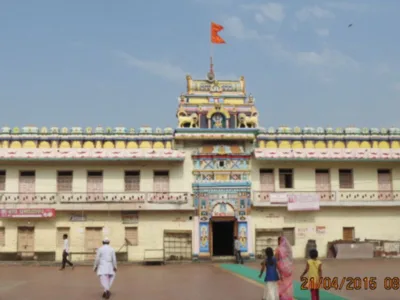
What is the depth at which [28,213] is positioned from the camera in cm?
2675

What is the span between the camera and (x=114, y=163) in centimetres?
2819

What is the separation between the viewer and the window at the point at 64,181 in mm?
28047

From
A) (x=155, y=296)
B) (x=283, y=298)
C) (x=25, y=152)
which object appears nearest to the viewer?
(x=283, y=298)

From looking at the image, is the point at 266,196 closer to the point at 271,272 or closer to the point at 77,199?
the point at 77,199

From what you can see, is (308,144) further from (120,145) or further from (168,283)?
(168,283)

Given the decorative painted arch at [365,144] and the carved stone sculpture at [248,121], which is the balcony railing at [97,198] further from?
the decorative painted arch at [365,144]

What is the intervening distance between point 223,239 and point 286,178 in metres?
Result: 5.29

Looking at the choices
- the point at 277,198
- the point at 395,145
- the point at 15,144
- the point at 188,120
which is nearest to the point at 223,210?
the point at 277,198

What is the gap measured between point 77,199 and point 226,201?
7.72 meters

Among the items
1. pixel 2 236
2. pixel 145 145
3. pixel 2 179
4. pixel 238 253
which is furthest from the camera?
pixel 145 145

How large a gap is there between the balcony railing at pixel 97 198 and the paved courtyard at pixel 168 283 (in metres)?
3.99

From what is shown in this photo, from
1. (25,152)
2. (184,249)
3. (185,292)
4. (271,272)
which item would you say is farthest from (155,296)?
(25,152)

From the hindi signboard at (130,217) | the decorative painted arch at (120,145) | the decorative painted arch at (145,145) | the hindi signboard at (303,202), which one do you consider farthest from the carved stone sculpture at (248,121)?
the hindi signboard at (130,217)

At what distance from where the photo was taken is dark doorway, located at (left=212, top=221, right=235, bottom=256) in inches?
1199
